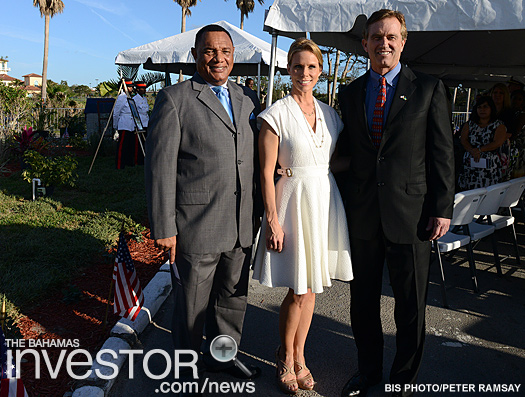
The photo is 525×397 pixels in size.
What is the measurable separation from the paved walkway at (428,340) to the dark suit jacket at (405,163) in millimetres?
1137

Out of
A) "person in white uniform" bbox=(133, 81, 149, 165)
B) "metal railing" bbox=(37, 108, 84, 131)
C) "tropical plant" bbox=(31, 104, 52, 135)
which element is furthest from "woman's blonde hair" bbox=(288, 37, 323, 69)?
"metal railing" bbox=(37, 108, 84, 131)

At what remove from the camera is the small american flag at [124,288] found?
3.52m

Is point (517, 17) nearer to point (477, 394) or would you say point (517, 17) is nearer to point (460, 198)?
point (460, 198)

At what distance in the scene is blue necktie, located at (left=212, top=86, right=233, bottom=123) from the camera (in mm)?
2758

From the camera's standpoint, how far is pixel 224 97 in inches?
110

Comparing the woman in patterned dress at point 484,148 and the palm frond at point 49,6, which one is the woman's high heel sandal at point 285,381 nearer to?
the woman in patterned dress at point 484,148

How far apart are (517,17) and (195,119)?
303cm

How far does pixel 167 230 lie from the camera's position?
2.60 m

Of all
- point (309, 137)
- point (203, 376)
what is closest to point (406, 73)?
point (309, 137)

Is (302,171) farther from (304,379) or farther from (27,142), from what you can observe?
(27,142)

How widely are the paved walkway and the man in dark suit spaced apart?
470 millimetres

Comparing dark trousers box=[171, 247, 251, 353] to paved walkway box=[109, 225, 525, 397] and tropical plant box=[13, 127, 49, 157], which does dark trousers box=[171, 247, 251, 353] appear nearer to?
paved walkway box=[109, 225, 525, 397]

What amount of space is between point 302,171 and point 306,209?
24 cm

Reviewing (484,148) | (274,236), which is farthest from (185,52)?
(274,236)
